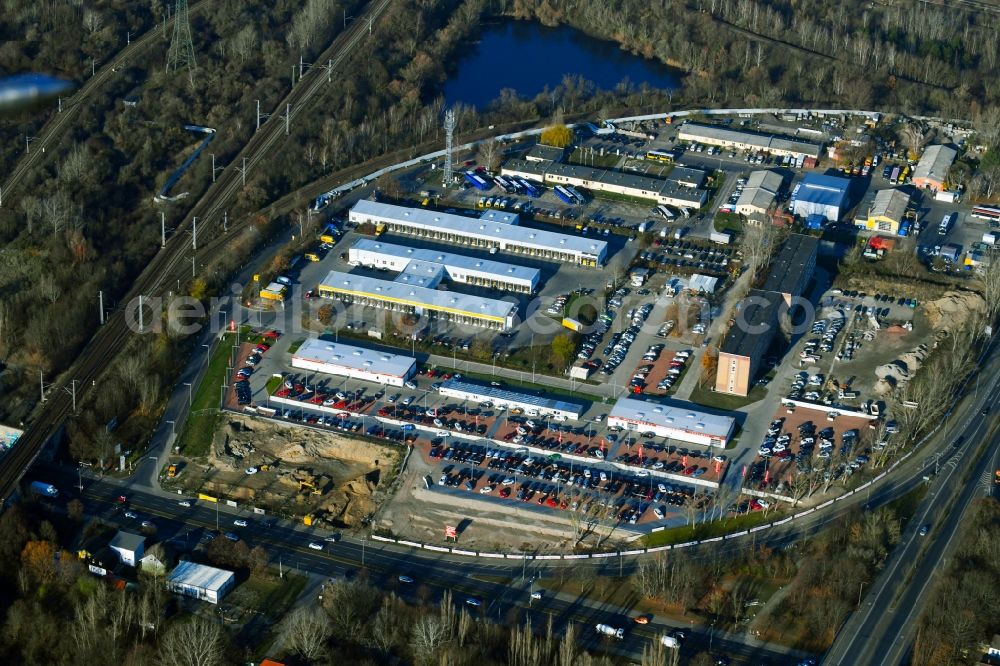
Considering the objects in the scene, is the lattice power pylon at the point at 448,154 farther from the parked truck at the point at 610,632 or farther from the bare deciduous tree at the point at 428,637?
the bare deciduous tree at the point at 428,637

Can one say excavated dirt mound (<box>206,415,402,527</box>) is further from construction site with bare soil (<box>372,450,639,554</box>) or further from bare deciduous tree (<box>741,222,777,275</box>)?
bare deciduous tree (<box>741,222,777,275</box>)

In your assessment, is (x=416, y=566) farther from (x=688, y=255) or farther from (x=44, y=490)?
(x=688, y=255)

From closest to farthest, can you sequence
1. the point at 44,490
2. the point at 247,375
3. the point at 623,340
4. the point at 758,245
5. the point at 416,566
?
the point at 416,566 → the point at 44,490 → the point at 247,375 → the point at 623,340 → the point at 758,245

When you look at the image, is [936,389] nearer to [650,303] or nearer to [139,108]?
[650,303]

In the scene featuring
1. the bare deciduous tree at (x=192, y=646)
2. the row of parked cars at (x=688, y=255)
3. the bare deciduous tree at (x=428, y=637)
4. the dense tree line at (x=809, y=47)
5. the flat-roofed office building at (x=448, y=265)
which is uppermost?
the dense tree line at (x=809, y=47)

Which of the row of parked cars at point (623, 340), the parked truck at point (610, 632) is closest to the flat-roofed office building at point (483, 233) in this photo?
the row of parked cars at point (623, 340)

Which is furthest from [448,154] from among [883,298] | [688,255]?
[883,298]

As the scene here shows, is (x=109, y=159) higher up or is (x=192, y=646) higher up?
(x=109, y=159)
